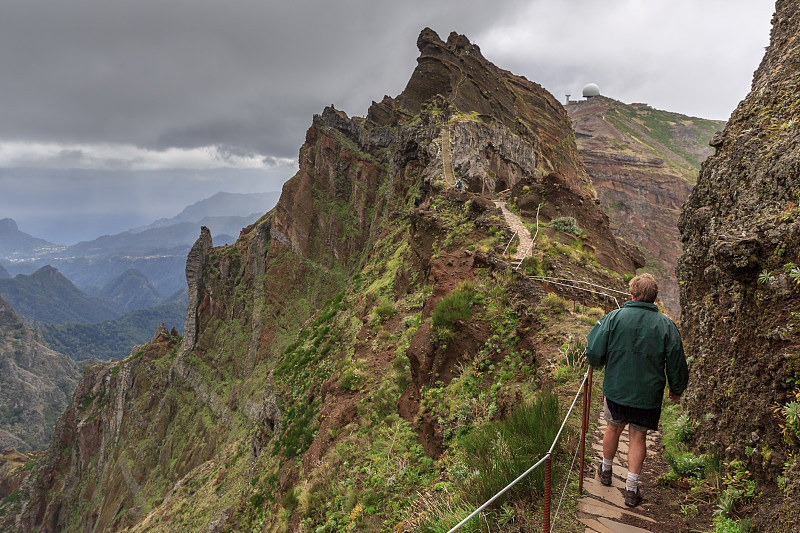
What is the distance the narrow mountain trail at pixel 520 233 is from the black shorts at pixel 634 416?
10.7m

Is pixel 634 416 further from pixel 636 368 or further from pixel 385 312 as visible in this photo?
pixel 385 312

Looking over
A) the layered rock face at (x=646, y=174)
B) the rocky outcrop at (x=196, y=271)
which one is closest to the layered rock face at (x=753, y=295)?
the rocky outcrop at (x=196, y=271)

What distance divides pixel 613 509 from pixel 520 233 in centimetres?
1545

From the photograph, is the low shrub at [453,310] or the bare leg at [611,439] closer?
the bare leg at [611,439]

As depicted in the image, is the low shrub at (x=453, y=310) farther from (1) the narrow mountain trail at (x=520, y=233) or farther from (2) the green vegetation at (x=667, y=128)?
(2) the green vegetation at (x=667, y=128)

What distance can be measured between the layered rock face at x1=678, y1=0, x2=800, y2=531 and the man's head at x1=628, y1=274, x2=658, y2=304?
0.65m

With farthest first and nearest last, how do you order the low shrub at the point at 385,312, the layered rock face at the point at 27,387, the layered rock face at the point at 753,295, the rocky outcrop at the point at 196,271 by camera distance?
the layered rock face at the point at 27,387 < the rocky outcrop at the point at 196,271 < the low shrub at the point at 385,312 < the layered rock face at the point at 753,295

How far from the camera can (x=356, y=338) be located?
56.3ft

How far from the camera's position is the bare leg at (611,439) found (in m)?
4.34

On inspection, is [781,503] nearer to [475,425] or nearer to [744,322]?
[744,322]

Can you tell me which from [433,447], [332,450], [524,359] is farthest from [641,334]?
[332,450]

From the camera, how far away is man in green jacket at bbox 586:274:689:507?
4070 millimetres

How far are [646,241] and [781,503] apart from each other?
123 metres

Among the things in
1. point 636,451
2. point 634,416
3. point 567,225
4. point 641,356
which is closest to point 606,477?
point 636,451
